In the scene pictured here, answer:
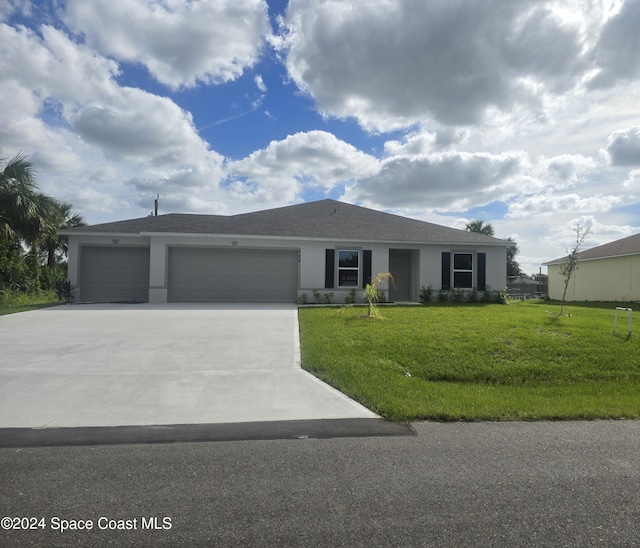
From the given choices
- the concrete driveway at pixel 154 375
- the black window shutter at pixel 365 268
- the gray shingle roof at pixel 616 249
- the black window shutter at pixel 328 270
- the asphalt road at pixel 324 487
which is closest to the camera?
the asphalt road at pixel 324 487

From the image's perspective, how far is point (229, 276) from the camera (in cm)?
1706

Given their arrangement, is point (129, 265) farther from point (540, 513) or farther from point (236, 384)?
point (540, 513)

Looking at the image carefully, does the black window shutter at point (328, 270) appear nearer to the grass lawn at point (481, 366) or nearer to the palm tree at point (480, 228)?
the grass lawn at point (481, 366)

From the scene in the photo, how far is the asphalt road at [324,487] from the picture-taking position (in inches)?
98.7

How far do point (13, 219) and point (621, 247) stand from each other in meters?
30.4

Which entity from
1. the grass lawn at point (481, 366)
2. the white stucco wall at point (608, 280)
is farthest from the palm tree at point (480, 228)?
the grass lawn at point (481, 366)

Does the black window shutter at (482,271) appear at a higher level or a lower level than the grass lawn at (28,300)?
higher

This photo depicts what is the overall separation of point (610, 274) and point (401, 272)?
44.4 feet

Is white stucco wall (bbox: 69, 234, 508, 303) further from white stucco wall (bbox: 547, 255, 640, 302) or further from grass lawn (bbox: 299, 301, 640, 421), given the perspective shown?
white stucco wall (bbox: 547, 255, 640, 302)

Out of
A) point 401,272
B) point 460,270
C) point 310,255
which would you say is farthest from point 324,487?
point 460,270

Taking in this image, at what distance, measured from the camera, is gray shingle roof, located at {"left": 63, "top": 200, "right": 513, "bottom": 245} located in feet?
55.6

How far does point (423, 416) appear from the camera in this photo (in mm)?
4664

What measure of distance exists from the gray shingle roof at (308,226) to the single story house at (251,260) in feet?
0.16

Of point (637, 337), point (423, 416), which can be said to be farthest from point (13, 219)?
point (637, 337)
